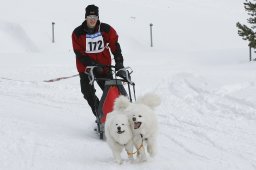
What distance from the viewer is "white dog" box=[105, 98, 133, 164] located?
202 inches

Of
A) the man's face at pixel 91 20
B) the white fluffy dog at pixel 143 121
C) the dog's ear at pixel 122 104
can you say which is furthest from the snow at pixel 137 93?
the man's face at pixel 91 20

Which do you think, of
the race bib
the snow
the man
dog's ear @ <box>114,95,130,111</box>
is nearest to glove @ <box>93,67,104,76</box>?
the man

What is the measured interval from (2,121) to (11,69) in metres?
8.03

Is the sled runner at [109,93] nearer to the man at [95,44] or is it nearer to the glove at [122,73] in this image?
the glove at [122,73]

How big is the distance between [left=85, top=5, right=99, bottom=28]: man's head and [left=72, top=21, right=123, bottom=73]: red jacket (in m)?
0.10

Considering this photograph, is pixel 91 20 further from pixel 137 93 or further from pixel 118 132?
pixel 137 93

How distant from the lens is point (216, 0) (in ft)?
119

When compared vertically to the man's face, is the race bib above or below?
below

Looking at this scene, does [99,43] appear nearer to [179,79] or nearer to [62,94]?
[62,94]

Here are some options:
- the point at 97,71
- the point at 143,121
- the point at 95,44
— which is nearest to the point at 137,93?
the point at 97,71

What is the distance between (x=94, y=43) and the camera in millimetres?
6816

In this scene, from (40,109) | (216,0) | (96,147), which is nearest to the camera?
(96,147)

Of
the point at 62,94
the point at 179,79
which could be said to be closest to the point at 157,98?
the point at 62,94

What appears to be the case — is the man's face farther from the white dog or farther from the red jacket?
the white dog
